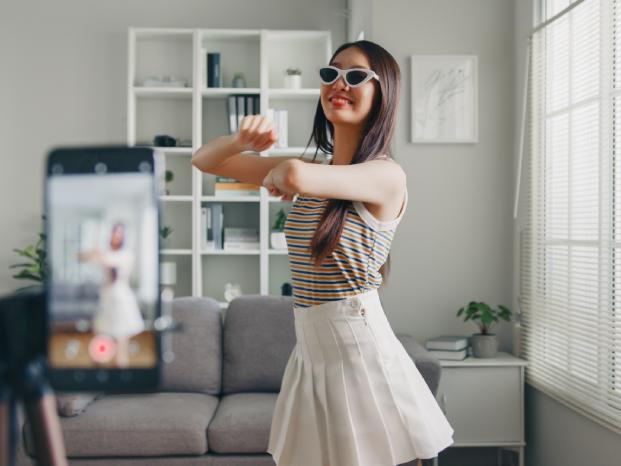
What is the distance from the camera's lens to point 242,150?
1328mm

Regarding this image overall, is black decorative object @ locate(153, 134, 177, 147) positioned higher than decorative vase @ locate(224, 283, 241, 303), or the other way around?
black decorative object @ locate(153, 134, 177, 147)

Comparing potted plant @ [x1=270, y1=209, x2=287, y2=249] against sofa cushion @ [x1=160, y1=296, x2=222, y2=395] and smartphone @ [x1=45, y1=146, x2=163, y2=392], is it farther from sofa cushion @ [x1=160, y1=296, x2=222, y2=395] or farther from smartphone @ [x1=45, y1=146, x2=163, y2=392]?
smartphone @ [x1=45, y1=146, x2=163, y2=392]

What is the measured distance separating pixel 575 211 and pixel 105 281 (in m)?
2.56

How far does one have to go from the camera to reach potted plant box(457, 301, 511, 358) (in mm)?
3197

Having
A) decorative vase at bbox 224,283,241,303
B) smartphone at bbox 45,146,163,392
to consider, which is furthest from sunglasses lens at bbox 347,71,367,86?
decorative vase at bbox 224,283,241,303

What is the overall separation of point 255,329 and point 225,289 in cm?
139

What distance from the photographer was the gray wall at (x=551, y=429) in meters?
2.54

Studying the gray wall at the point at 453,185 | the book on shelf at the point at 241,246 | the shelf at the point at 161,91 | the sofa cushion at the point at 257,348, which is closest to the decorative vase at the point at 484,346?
the gray wall at the point at 453,185

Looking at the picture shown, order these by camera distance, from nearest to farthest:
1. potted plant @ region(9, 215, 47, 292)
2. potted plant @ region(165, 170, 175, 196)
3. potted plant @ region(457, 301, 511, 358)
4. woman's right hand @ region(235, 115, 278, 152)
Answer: woman's right hand @ region(235, 115, 278, 152), potted plant @ region(457, 301, 511, 358), potted plant @ region(9, 215, 47, 292), potted plant @ region(165, 170, 175, 196)

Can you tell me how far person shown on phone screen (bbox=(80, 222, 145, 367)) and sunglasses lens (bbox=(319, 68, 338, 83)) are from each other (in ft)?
3.57

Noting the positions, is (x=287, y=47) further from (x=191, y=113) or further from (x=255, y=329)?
(x=255, y=329)

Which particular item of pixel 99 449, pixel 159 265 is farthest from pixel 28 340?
pixel 99 449

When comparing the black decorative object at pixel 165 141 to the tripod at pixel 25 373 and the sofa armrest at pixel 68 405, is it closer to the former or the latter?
the sofa armrest at pixel 68 405

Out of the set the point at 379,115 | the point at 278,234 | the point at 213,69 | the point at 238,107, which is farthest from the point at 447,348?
the point at 213,69
